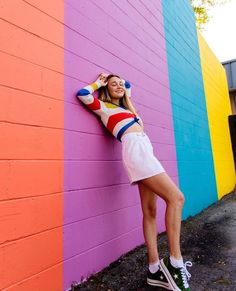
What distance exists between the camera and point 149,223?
2.09 meters

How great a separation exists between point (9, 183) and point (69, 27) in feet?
4.35

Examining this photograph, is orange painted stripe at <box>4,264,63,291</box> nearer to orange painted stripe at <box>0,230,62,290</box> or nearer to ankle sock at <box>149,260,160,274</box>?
orange painted stripe at <box>0,230,62,290</box>

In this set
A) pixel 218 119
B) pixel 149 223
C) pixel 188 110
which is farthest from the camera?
pixel 218 119

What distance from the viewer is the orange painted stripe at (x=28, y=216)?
146cm

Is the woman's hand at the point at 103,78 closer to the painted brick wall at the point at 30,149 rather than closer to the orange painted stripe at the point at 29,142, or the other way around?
the painted brick wall at the point at 30,149

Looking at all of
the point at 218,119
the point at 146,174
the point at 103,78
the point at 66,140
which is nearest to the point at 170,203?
the point at 146,174

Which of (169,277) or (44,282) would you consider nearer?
(44,282)

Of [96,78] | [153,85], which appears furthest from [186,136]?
[96,78]

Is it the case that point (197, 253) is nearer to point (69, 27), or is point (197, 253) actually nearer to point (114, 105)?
point (114, 105)

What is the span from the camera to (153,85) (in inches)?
133

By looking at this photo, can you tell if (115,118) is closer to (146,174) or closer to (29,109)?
(146,174)

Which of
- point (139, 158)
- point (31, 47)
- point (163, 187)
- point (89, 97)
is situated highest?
point (31, 47)

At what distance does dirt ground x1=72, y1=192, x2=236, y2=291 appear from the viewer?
6.28 feet

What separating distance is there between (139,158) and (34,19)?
1201 mm
